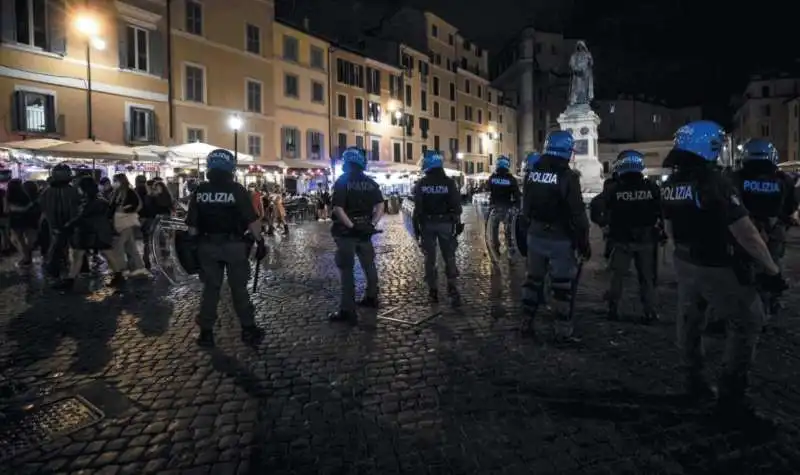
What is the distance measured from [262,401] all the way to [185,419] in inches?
21.4

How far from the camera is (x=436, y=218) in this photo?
7.67 m

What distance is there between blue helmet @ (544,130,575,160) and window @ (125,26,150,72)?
81.1ft

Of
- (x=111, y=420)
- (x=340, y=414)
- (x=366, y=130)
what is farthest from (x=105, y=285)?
(x=366, y=130)

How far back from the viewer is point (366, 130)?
44.0 metres

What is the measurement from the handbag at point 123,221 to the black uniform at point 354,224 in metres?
5.02

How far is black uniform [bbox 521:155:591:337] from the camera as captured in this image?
5.27 metres

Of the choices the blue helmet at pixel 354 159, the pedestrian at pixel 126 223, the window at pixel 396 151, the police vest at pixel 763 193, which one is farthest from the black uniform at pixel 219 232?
the window at pixel 396 151

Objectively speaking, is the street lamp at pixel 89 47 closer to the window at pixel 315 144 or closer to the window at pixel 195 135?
the window at pixel 195 135

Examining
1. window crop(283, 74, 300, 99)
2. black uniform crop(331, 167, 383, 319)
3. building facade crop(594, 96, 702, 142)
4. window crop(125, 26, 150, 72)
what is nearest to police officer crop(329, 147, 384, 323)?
black uniform crop(331, 167, 383, 319)

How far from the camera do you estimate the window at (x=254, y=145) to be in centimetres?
3284

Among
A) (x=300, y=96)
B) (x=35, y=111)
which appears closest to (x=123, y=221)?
(x=35, y=111)

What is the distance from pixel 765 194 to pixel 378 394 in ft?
14.5

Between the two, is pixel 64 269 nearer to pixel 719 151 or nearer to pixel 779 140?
pixel 719 151

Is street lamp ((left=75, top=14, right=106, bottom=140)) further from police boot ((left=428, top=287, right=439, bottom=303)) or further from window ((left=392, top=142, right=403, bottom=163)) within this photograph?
window ((left=392, top=142, right=403, bottom=163))
